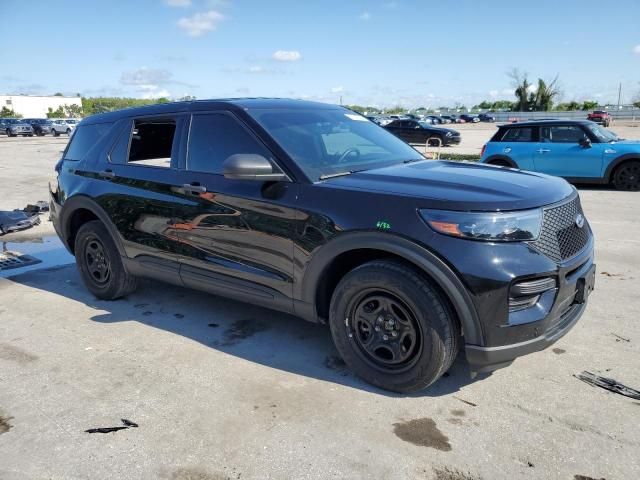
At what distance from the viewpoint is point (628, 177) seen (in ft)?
35.6

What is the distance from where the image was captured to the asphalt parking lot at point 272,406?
2637 millimetres

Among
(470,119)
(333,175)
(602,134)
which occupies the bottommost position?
(333,175)

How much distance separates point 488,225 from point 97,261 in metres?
3.81

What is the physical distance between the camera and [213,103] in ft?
13.5

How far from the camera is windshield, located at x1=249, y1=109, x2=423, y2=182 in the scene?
3687 mm

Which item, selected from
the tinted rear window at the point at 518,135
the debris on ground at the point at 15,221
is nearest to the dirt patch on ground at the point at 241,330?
the debris on ground at the point at 15,221

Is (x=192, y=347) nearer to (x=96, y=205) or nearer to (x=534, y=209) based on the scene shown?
(x=96, y=205)

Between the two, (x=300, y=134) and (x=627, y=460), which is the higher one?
(x=300, y=134)

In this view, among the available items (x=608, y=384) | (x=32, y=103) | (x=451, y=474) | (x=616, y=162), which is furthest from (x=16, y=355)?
(x=32, y=103)

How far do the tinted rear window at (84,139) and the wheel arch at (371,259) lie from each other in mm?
2841

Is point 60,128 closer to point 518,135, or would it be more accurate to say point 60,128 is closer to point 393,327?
point 518,135

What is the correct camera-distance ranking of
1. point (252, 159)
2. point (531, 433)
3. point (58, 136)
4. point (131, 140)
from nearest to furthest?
point (531, 433), point (252, 159), point (131, 140), point (58, 136)

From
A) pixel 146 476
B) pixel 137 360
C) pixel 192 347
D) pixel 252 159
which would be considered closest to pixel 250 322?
pixel 192 347

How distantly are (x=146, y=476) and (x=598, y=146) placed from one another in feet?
36.4
